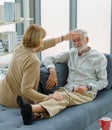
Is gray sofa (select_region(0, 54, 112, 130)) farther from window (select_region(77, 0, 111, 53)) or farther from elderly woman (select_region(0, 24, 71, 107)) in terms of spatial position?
window (select_region(77, 0, 111, 53))

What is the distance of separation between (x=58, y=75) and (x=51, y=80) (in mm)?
186

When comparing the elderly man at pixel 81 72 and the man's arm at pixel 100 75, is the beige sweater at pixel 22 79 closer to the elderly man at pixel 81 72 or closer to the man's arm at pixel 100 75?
the elderly man at pixel 81 72

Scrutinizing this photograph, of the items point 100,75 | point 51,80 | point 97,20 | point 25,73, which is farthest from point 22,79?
point 97,20

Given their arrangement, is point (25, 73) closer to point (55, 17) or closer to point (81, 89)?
point (81, 89)

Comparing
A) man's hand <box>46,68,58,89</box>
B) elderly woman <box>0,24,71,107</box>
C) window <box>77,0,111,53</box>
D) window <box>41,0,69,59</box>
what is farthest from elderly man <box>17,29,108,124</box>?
window <box>41,0,69,59</box>

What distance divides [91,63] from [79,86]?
11.0 inches

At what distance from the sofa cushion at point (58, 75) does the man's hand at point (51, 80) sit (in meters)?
0.04

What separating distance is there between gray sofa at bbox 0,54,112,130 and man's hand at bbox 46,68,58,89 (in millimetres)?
43

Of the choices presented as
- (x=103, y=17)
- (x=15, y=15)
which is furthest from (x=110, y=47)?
(x=15, y=15)

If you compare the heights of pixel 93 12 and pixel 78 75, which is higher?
pixel 93 12

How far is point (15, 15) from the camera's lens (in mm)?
4172

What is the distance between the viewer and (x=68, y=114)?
266 cm

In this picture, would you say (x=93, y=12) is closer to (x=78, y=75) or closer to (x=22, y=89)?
(x=78, y=75)

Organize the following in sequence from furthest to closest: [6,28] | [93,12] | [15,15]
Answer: [93,12] < [6,28] < [15,15]
